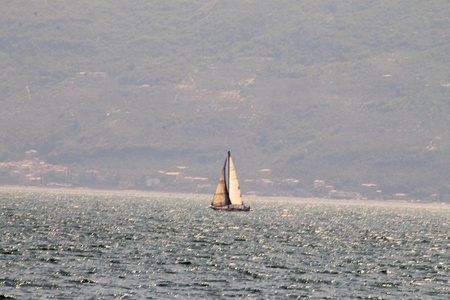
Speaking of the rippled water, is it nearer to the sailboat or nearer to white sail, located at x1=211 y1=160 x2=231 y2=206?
the sailboat

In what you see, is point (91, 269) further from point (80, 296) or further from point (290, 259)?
point (290, 259)

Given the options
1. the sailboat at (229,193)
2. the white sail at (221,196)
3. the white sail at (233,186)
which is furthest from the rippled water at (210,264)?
the white sail at (221,196)

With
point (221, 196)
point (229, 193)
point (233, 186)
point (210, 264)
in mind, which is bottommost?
point (210, 264)

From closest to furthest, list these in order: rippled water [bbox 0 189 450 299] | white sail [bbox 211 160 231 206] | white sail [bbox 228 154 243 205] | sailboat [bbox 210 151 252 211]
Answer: rippled water [bbox 0 189 450 299] → white sail [bbox 228 154 243 205] → sailboat [bbox 210 151 252 211] → white sail [bbox 211 160 231 206]

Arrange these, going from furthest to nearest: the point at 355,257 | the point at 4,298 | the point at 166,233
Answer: the point at 166,233 → the point at 355,257 → the point at 4,298

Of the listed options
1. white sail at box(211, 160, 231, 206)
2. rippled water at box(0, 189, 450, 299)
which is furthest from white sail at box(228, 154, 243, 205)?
rippled water at box(0, 189, 450, 299)

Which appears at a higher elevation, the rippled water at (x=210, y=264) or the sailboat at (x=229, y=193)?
the sailboat at (x=229, y=193)

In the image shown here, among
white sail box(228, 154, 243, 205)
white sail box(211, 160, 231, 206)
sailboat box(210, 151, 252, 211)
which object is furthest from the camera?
white sail box(211, 160, 231, 206)

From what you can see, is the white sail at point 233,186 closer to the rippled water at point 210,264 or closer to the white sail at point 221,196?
the white sail at point 221,196

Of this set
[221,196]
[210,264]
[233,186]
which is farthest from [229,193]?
[210,264]

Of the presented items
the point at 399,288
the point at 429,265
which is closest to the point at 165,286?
the point at 399,288

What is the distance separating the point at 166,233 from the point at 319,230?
3343cm

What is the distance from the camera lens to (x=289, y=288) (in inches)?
2665

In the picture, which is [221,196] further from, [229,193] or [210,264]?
[210,264]
